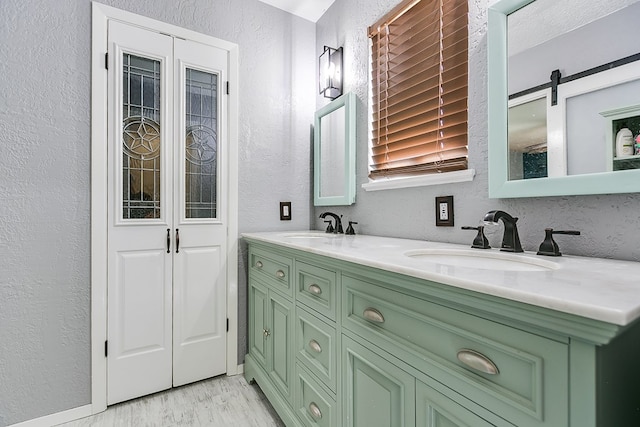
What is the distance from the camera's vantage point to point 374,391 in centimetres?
94

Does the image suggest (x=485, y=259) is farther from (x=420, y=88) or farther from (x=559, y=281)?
(x=420, y=88)

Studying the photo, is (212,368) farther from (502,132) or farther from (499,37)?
(499,37)

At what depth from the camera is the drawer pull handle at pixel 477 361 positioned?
620mm

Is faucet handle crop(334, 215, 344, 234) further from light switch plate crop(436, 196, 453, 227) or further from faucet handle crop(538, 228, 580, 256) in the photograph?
faucet handle crop(538, 228, 580, 256)

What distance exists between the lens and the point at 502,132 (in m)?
1.15

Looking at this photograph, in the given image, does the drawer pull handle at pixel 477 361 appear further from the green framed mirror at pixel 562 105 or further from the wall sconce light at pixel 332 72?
the wall sconce light at pixel 332 72

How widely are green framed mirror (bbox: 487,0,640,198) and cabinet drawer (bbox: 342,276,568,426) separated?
617mm

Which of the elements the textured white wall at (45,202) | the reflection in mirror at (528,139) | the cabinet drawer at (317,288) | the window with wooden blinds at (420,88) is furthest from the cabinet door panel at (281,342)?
the reflection in mirror at (528,139)

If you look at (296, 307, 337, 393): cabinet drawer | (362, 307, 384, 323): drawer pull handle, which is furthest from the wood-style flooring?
(362, 307, 384, 323): drawer pull handle

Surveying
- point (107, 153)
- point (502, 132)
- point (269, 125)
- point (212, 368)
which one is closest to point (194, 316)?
point (212, 368)

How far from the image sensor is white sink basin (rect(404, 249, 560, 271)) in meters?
0.91

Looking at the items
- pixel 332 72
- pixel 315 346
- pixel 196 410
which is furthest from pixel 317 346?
pixel 332 72

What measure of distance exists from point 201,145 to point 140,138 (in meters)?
0.35

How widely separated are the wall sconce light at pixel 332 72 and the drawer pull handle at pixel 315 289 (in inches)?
54.6
